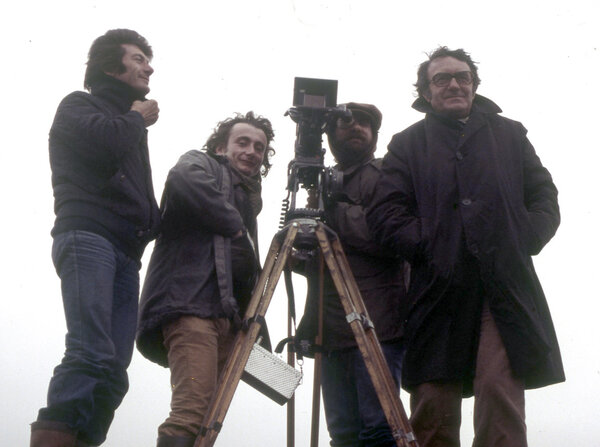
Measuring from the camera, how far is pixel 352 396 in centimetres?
374

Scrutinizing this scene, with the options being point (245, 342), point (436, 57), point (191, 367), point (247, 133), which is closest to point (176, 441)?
point (191, 367)

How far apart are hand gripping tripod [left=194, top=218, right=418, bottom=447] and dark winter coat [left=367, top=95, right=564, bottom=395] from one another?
239mm

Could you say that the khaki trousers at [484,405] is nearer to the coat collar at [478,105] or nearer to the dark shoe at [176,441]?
the dark shoe at [176,441]

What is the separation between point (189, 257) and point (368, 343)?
3.56 ft

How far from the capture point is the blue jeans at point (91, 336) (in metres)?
2.90

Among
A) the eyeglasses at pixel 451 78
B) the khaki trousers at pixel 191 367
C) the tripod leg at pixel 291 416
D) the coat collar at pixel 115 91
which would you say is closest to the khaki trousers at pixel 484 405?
the tripod leg at pixel 291 416

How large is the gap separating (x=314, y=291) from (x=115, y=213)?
1123 millimetres

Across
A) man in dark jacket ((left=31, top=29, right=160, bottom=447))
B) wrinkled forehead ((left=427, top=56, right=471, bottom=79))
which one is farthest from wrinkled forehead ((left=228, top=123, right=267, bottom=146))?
wrinkled forehead ((left=427, top=56, right=471, bottom=79))

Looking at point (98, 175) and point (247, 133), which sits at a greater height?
point (247, 133)

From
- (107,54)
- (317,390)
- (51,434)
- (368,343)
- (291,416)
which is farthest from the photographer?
(107,54)

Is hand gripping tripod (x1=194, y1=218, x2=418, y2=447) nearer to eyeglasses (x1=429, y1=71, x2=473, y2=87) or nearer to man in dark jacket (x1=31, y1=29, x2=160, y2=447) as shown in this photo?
man in dark jacket (x1=31, y1=29, x2=160, y2=447)

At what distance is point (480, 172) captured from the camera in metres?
3.48

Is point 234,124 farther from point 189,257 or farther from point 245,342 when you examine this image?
point 245,342

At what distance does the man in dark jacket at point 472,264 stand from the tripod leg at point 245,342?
51cm
